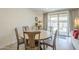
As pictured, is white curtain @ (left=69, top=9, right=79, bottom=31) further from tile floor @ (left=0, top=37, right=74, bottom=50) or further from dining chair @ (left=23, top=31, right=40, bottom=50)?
dining chair @ (left=23, top=31, right=40, bottom=50)

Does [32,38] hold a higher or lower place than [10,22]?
lower

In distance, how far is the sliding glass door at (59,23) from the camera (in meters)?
1.68

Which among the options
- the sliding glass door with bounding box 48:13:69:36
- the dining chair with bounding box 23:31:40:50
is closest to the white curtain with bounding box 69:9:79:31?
the sliding glass door with bounding box 48:13:69:36

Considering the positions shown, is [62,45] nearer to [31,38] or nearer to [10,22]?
[31,38]

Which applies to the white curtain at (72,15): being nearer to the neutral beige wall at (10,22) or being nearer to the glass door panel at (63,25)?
the glass door panel at (63,25)

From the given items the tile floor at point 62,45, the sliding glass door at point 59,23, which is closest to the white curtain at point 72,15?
the sliding glass door at point 59,23

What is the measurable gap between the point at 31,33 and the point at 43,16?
1.06 feet

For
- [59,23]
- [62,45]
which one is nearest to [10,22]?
[59,23]

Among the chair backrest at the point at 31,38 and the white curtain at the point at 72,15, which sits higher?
the white curtain at the point at 72,15

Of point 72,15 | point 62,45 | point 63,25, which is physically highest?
point 72,15

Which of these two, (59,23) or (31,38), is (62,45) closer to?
(59,23)

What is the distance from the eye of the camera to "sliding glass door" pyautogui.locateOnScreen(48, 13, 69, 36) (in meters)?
1.68

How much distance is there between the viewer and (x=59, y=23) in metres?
1.72
